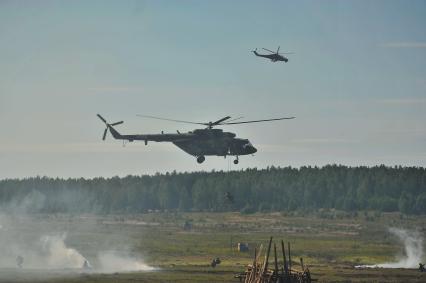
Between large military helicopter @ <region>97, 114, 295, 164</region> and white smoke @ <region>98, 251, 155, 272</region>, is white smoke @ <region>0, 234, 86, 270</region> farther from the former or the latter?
large military helicopter @ <region>97, 114, 295, 164</region>

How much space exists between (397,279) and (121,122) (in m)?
40.1

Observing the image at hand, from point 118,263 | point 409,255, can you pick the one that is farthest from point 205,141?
point 409,255

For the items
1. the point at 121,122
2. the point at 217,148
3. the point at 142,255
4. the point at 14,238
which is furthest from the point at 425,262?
the point at 14,238

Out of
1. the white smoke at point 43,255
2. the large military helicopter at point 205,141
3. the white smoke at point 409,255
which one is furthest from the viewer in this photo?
the white smoke at point 409,255

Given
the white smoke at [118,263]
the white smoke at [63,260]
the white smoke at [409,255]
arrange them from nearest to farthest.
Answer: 1. the white smoke at [118,263]
2. the white smoke at [63,260]
3. the white smoke at [409,255]

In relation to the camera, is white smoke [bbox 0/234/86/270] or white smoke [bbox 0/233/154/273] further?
white smoke [bbox 0/234/86/270]

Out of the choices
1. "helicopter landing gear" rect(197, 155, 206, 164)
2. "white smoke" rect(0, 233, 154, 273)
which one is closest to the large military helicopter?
"helicopter landing gear" rect(197, 155, 206, 164)

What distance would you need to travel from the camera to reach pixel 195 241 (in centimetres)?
19362

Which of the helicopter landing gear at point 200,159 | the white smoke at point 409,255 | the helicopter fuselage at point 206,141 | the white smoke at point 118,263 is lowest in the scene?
the white smoke at point 118,263

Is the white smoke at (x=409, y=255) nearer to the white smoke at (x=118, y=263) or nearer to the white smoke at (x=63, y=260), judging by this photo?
the white smoke at (x=118, y=263)

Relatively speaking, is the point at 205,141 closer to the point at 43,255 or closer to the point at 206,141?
the point at 206,141

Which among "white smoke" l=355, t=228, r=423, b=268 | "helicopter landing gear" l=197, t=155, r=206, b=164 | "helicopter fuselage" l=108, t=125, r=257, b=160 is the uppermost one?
"helicopter fuselage" l=108, t=125, r=257, b=160

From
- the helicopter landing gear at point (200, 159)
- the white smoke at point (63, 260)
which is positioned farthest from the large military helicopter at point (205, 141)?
the white smoke at point (63, 260)

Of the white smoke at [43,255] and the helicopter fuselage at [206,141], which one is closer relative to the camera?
the helicopter fuselage at [206,141]
